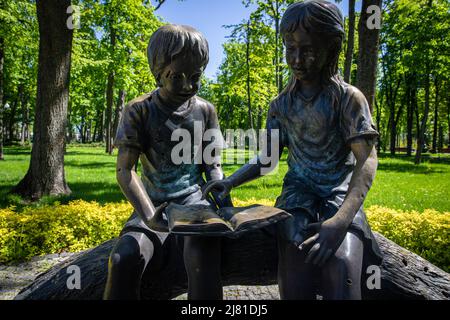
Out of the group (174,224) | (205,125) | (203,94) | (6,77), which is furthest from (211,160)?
(203,94)

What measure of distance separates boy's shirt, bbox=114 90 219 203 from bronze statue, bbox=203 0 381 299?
10.4 inches

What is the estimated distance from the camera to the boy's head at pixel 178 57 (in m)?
2.21

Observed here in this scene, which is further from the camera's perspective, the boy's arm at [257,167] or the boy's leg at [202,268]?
the boy's arm at [257,167]

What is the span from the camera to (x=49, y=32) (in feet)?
23.0

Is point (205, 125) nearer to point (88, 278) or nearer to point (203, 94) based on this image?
point (88, 278)

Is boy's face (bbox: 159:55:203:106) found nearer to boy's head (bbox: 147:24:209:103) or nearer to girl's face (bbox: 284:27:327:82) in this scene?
boy's head (bbox: 147:24:209:103)

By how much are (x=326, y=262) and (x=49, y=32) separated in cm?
718

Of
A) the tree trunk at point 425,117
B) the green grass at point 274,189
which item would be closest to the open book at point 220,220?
the green grass at point 274,189

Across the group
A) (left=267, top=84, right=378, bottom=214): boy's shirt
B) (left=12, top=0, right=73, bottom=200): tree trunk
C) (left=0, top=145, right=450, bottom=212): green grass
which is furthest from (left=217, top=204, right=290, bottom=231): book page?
(left=12, top=0, right=73, bottom=200): tree trunk

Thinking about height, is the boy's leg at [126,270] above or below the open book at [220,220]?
below

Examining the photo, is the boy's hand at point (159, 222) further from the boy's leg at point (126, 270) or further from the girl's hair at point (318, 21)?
the girl's hair at point (318, 21)

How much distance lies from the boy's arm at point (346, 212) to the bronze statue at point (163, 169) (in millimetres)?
560

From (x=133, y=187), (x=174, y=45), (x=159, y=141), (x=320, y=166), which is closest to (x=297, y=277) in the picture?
(x=320, y=166)

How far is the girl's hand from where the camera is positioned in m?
1.86
